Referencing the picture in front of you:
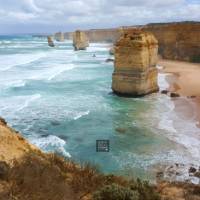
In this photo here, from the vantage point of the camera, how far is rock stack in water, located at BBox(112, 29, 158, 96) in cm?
2820

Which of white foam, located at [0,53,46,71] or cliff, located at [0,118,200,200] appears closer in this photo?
cliff, located at [0,118,200,200]

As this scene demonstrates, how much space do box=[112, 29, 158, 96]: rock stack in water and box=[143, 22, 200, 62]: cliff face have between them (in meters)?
29.3

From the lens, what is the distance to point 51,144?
57.1ft

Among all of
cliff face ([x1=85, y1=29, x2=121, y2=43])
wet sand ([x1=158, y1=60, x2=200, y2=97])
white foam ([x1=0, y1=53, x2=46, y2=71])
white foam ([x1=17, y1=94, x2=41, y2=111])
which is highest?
white foam ([x1=17, y1=94, x2=41, y2=111])

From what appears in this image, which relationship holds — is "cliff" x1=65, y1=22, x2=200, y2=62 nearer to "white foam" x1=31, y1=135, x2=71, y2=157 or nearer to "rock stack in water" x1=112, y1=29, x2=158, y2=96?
"rock stack in water" x1=112, y1=29, x2=158, y2=96

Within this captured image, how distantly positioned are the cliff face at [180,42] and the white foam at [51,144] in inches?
1653

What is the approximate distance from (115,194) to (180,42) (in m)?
54.6

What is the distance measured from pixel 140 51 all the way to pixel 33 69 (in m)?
22.7

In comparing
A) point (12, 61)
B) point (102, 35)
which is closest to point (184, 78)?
point (12, 61)

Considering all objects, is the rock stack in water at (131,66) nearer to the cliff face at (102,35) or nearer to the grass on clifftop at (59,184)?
the grass on clifftop at (59,184)

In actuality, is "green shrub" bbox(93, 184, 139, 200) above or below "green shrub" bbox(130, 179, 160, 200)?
above

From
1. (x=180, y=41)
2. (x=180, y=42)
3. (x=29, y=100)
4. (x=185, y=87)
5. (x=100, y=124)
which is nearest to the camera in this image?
(x=100, y=124)

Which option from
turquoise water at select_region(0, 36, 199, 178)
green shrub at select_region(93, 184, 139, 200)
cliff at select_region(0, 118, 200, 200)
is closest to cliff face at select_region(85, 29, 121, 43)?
turquoise water at select_region(0, 36, 199, 178)

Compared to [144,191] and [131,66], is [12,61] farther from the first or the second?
[144,191]
